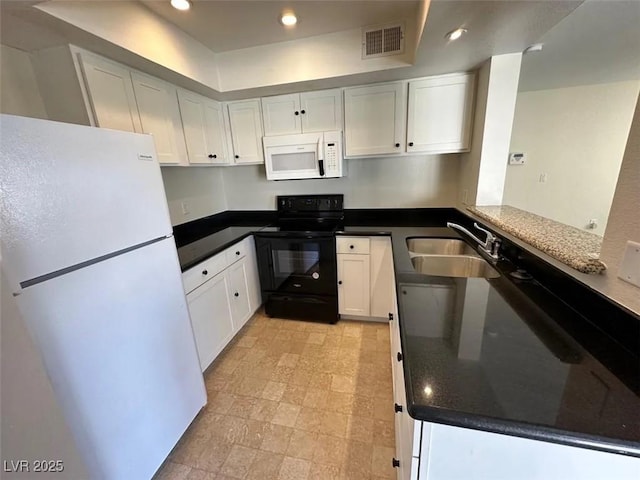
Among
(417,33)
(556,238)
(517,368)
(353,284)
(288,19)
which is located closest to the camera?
(517,368)

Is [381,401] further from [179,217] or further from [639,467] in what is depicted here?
[179,217]

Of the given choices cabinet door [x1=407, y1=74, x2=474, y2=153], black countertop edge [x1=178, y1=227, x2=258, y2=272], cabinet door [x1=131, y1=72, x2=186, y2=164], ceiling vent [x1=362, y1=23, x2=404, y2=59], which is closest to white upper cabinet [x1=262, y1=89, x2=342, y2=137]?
ceiling vent [x1=362, y1=23, x2=404, y2=59]

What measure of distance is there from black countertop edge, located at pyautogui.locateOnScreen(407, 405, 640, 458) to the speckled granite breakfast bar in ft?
1.68

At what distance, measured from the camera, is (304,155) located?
229 cm

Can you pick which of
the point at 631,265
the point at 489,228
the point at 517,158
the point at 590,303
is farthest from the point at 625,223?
the point at 517,158

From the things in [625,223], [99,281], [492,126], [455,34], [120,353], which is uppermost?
[455,34]

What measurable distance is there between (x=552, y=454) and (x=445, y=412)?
25 cm

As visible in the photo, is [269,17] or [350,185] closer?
[269,17]

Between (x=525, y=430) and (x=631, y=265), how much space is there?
55 centimetres

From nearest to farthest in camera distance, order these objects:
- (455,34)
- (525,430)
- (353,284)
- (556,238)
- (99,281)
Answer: (525,430) → (99,281) → (556,238) → (455,34) → (353,284)

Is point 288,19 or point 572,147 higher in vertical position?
point 288,19

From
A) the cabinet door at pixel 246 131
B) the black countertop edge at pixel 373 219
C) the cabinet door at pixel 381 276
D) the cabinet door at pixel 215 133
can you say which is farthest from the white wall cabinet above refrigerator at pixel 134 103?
the cabinet door at pixel 381 276

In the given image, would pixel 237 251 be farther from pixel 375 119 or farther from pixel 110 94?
pixel 375 119

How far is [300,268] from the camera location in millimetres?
2389
